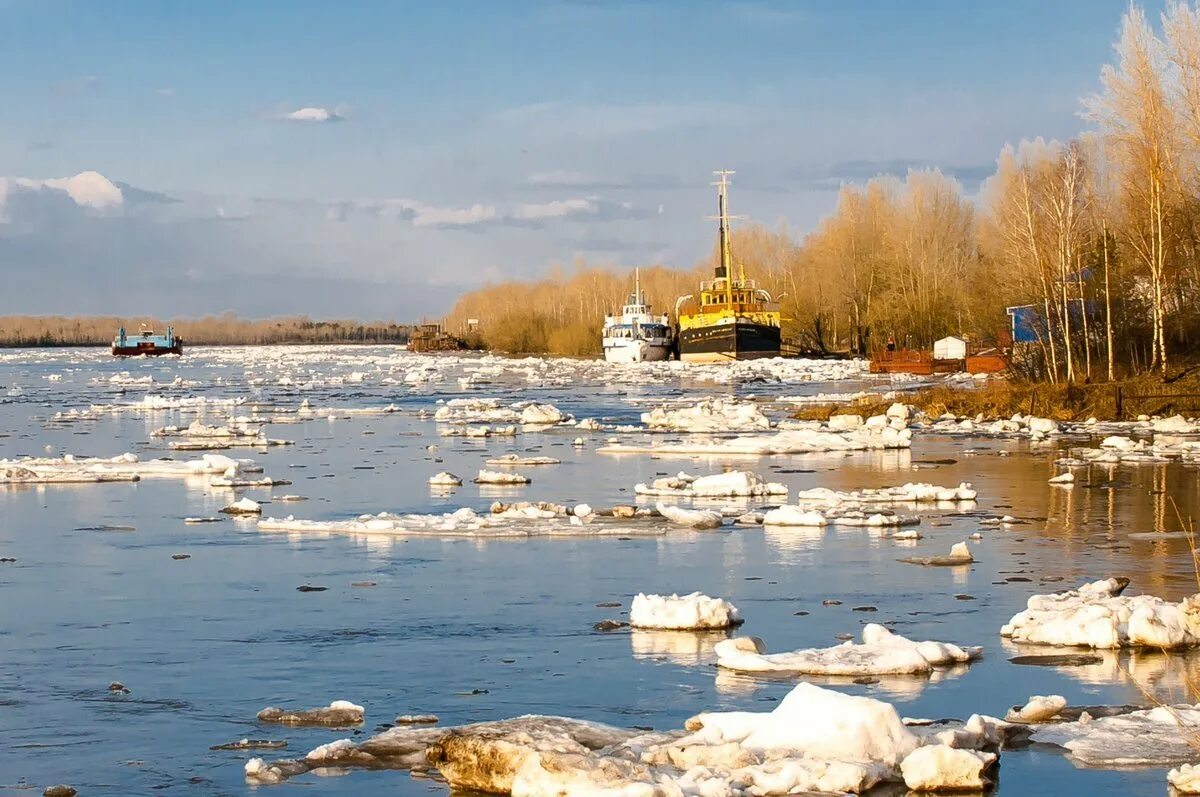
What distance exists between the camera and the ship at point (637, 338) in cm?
9769

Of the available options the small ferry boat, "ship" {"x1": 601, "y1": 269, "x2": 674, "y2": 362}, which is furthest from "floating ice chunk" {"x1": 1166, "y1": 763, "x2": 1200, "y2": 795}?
the small ferry boat

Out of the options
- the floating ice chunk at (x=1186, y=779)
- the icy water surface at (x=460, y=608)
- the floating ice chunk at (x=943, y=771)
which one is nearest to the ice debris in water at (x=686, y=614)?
the icy water surface at (x=460, y=608)

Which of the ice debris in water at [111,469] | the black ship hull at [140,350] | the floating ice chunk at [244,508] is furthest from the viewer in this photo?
the black ship hull at [140,350]

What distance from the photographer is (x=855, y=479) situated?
21156 mm

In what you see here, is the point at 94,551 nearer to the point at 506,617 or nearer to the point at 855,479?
the point at 506,617

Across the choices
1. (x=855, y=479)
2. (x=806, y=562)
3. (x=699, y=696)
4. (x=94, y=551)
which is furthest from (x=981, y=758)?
(x=855, y=479)

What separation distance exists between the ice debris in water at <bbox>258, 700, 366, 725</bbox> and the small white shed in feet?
201

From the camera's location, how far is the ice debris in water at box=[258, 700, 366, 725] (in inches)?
323

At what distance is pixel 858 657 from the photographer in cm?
936

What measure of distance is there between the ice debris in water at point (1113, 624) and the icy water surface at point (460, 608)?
0.34 m

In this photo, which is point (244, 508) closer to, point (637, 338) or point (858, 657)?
point (858, 657)

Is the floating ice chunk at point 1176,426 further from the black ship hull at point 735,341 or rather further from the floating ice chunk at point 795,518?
the black ship hull at point 735,341

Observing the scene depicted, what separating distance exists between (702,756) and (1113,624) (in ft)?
12.8

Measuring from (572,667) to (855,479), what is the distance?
1217 cm
